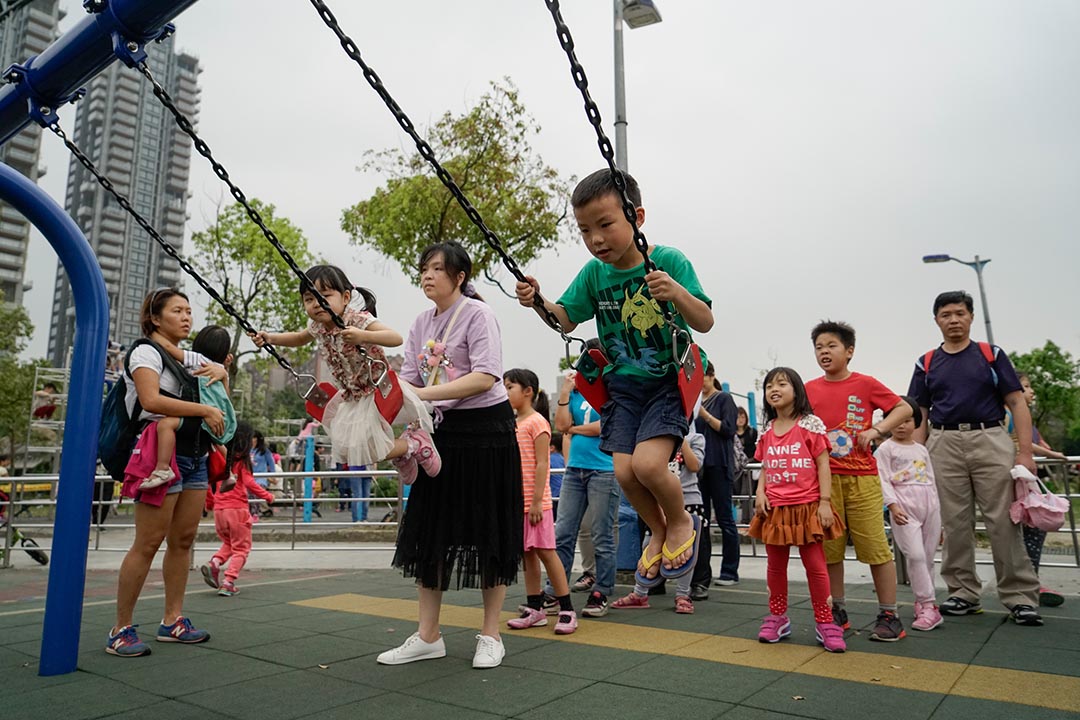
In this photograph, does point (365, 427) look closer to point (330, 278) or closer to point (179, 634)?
point (330, 278)

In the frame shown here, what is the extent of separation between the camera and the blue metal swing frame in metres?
3.29

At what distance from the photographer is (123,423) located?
391cm

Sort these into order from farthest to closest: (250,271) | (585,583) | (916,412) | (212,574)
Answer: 1. (250,271)
2. (585,583)
3. (212,574)
4. (916,412)

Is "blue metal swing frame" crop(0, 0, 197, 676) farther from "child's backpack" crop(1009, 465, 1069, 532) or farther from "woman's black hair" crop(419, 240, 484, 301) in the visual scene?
"child's backpack" crop(1009, 465, 1069, 532)

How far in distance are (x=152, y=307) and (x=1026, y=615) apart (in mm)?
5296

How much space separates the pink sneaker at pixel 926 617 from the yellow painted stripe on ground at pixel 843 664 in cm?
83

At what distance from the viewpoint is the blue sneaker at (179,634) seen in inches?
160

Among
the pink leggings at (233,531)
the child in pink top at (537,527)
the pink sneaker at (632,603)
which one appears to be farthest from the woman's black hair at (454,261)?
the pink leggings at (233,531)

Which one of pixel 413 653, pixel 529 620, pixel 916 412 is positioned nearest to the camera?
pixel 413 653

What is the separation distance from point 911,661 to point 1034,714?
88 cm

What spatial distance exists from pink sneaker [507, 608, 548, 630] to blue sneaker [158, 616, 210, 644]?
1.74 meters

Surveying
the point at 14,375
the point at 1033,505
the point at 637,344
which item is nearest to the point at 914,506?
the point at 1033,505

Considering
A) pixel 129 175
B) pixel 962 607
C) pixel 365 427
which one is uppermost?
pixel 129 175

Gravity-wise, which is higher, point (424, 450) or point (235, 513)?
point (424, 450)
